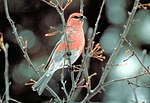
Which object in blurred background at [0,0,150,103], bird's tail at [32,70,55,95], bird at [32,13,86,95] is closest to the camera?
bird's tail at [32,70,55,95]

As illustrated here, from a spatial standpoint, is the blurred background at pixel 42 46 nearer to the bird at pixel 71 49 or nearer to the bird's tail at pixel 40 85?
the bird at pixel 71 49

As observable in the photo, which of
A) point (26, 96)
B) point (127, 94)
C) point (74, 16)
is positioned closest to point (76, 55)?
point (74, 16)

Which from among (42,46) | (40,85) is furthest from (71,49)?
(42,46)

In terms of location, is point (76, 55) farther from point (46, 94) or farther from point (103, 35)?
point (103, 35)

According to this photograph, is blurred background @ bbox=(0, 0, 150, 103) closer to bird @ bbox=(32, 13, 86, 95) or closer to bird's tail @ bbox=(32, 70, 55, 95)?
bird @ bbox=(32, 13, 86, 95)

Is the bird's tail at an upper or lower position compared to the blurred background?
upper

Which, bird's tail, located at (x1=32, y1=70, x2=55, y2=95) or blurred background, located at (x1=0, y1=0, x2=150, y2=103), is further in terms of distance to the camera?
blurred background, located at (x1=0, y1=0, x2=150, y2=103)

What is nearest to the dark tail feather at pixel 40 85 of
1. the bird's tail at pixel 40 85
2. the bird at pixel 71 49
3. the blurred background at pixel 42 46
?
the bird's tail at pixel 40 85

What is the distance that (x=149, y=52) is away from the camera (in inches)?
313

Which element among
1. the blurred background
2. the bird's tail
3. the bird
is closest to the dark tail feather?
the bird's tail

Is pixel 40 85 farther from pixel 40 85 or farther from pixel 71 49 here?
pixel 71 49

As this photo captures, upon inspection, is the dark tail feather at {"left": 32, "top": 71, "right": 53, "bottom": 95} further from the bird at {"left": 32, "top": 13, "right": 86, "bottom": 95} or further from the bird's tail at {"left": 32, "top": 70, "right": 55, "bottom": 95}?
the bird at {"left": 32, "top": 13, "right": 86, "bottom": 95}

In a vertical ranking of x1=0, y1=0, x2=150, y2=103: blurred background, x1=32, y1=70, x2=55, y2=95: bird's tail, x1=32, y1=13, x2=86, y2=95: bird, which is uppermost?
x1=32, y1=13, x2=86, y2=95: bird

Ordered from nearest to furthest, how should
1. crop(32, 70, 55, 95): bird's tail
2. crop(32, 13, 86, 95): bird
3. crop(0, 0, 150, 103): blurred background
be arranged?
1. crop(32, 70, 55, 95): bird's tail
2. crop(32, 13, 86, 95): bird
3. crop(0, 0, 150, 103): blurred background
